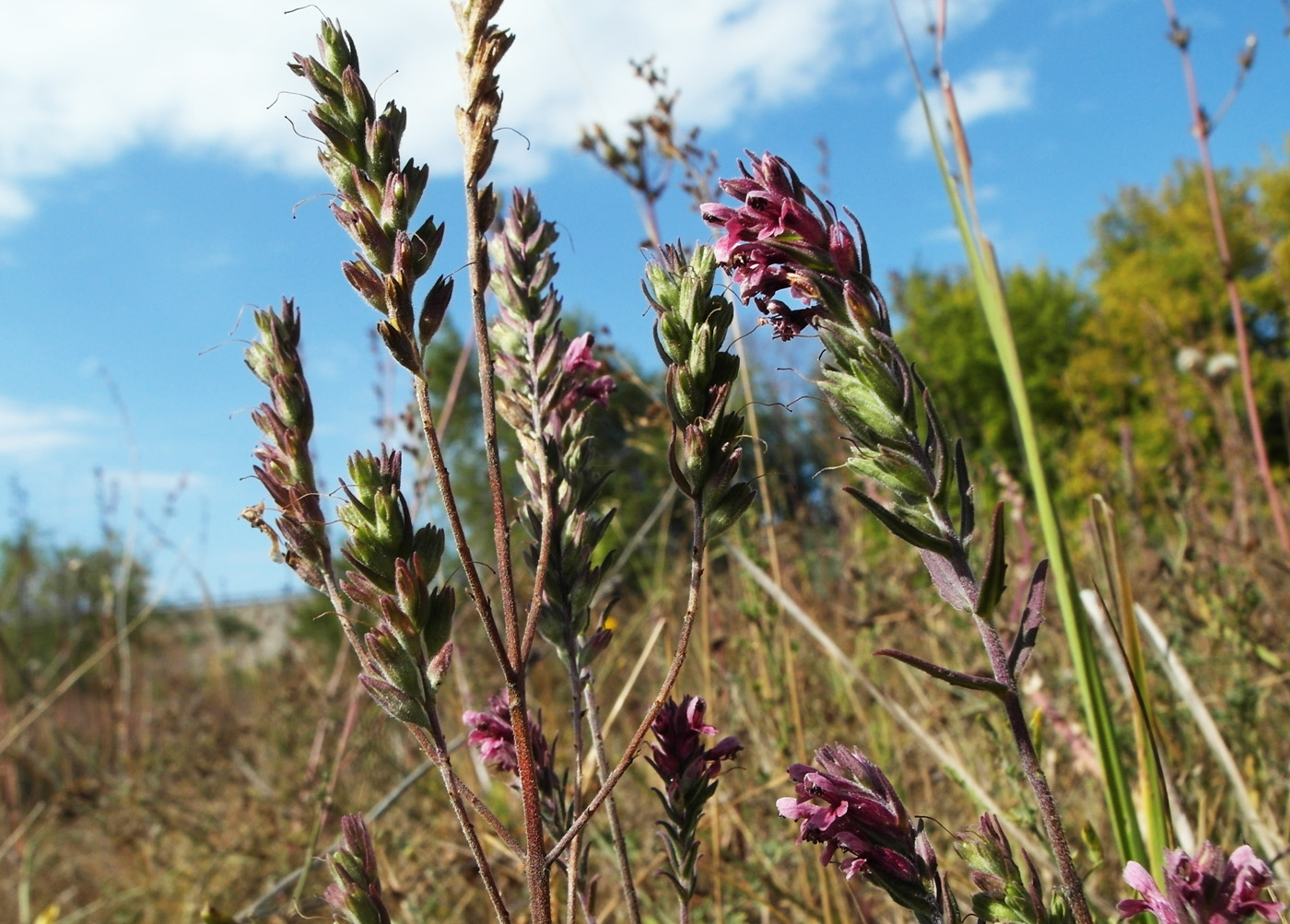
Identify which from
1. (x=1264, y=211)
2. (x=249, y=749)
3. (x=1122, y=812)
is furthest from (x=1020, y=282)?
(x=1122, y=812)

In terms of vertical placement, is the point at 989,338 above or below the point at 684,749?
above

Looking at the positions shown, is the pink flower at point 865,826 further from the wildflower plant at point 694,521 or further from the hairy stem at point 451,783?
the hairy stem at point 451,783

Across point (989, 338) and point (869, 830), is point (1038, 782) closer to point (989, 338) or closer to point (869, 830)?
point (869, 830)

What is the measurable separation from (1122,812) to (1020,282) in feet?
120

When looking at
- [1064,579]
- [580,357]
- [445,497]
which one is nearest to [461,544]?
[445,497]

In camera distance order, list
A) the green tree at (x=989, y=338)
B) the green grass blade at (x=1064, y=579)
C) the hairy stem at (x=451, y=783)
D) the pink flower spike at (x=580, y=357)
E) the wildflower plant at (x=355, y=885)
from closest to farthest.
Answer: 1. the hairy stem at (x=451, y=783)
2. the wildflower plant at (x=355, y=885)
3. the green grass blade at (x=1064, y=579)
4. the pink flower spike at (x=580, y=357)
5. the green tree at (x=989, y=338)

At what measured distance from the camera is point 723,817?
2.59 meters

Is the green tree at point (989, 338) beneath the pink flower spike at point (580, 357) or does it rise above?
above

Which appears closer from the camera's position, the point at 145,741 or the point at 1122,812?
the point at 1122,812

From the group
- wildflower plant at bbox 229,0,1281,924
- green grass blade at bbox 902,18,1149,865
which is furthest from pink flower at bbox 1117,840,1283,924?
green grass blade at bbox 902,18,1149,865

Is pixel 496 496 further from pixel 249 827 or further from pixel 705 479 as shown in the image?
pixel 249 827

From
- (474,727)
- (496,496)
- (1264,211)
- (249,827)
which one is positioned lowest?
(249,827)

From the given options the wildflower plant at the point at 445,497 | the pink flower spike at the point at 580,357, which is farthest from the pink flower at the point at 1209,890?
the pink flower spike at the point at 580,357

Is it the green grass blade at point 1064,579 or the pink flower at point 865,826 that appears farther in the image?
the green grass blade at point 1064,579
